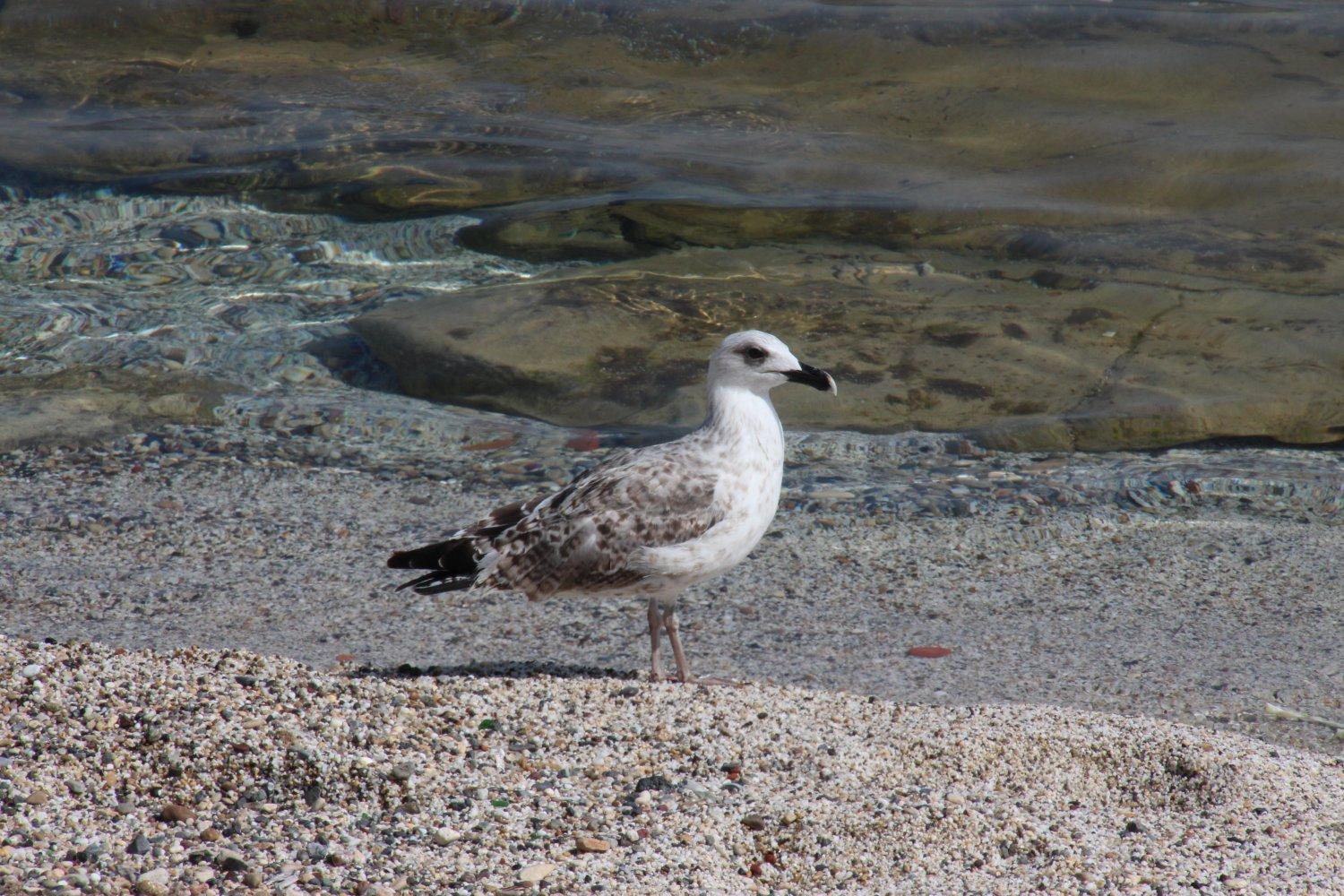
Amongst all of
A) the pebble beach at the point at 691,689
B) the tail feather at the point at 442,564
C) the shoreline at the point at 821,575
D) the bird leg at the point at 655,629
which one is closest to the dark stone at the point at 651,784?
the pebble beach at the point at 691,689

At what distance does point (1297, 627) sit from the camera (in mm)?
5355

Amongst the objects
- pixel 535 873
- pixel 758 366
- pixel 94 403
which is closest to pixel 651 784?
pixel 535 873

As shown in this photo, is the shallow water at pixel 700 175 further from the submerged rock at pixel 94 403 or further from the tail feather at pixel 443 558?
the tail feather at pixel 443 558

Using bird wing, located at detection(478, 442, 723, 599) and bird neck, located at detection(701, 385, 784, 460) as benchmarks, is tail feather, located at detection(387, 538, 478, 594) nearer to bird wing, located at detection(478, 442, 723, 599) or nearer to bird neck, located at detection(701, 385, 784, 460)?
bird wing, located at detection(478, 442, 723, 599)

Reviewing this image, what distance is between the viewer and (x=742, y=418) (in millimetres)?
4559

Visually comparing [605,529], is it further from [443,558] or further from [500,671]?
[500,671]

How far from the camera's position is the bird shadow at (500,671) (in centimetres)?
441

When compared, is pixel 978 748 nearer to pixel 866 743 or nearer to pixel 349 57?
pixel 866 743

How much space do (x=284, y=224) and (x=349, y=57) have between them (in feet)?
12.8

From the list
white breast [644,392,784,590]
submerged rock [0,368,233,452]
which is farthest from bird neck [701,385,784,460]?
submerged rock [0,368,233,452]

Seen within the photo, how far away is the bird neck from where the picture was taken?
455 centimetres

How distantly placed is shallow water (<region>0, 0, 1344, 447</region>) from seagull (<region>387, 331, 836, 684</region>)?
2918 mm

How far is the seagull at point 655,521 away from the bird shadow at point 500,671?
0.73 ft

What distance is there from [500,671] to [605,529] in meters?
0.65
